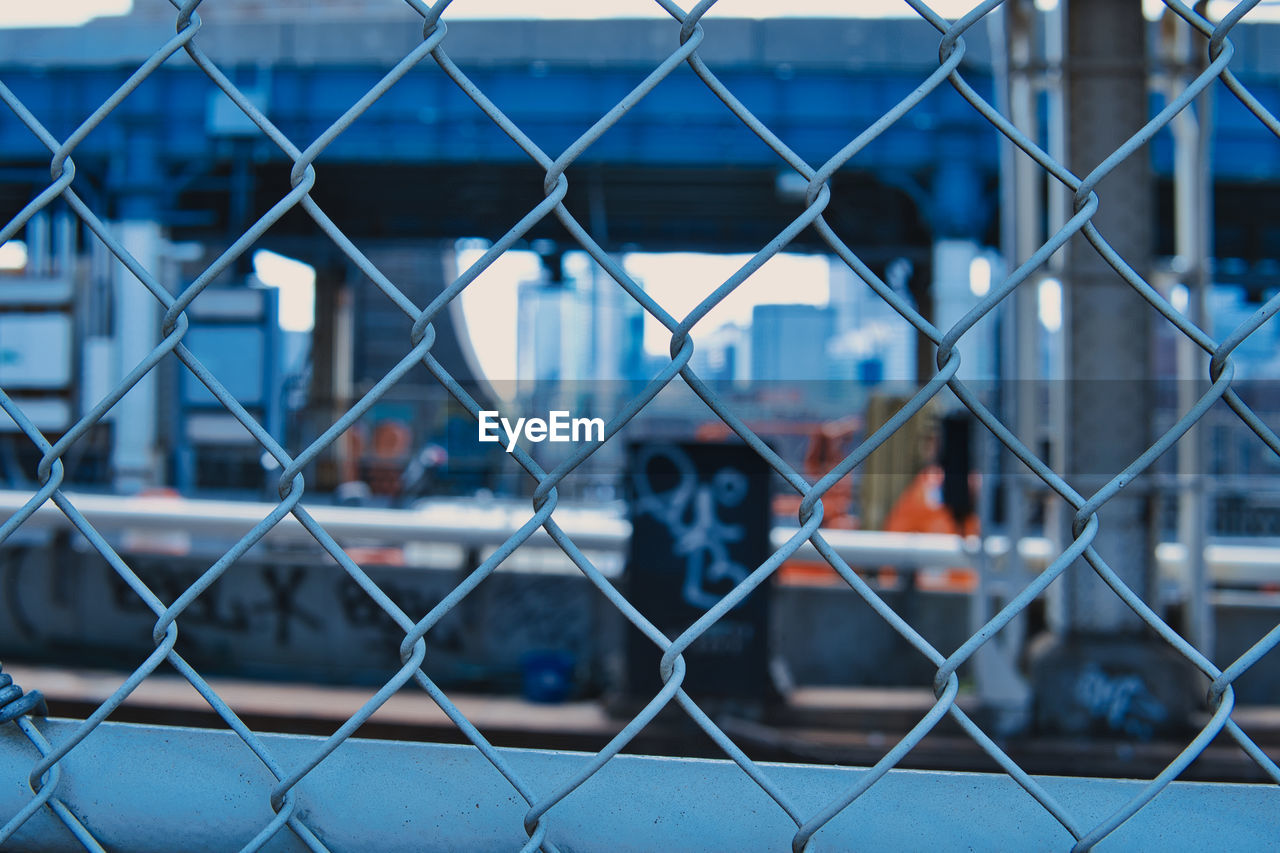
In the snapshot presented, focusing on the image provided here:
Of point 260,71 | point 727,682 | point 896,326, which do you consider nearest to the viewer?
point 727,682

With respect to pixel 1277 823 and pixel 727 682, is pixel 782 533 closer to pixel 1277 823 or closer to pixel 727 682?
pixel 727 682

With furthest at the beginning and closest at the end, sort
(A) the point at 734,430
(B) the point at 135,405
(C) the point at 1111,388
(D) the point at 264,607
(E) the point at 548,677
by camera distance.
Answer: (B) the point at 135,405
(D) the point at 264,607
(E) the point at 548,677
(C) the point at 1111,388
(A) the point at 734,430

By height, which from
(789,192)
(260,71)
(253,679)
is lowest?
(253,679)

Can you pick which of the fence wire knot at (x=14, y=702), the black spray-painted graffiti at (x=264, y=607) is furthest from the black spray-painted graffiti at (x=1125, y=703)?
the black spray-painted graffiti at (x=264, y=607)

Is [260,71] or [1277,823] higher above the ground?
[260,71]

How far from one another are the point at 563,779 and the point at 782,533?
5.51 m

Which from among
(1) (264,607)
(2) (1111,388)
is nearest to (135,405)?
(1) (264,607)

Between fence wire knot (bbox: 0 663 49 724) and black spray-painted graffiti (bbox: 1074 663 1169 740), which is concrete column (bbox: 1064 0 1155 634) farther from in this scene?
fence wire knot (bbox: 0 663 49 724)

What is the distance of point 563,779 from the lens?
26.7 inches

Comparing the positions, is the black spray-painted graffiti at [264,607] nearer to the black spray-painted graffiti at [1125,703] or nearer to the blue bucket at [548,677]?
Answer: the blue bucket at [548,677]

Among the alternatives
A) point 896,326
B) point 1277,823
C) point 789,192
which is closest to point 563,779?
point 1277,823

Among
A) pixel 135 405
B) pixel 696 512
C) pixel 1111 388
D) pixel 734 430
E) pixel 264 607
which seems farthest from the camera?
pixel 135 405

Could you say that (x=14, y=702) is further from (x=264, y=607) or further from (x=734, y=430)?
(x=264, y=607)

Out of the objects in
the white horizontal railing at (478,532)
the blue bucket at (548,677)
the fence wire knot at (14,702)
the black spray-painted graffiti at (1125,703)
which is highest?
the fence wire knot at (14,702)
